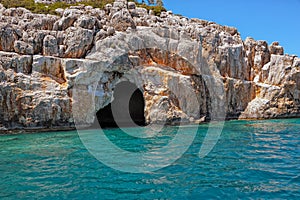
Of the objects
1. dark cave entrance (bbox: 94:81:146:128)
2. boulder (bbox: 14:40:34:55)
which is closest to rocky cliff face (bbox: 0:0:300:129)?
boulder (bbox: 14:40:34:55)

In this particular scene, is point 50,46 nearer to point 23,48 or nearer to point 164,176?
point 23,48

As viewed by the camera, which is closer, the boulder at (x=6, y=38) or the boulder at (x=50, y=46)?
the boulder at (x=6, y=38)

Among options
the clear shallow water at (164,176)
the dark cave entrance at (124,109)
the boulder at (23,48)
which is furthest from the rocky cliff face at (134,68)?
the clear shallow water at (164,176)

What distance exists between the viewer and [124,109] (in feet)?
101

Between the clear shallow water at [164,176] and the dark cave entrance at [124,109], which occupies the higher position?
the dark cave entrance at [124,109]

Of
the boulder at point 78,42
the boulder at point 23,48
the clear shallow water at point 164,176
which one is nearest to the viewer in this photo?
the clear shallow water at point 164,176

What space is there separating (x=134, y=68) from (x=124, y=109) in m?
7.28

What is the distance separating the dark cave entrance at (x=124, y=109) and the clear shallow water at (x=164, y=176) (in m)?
14.5

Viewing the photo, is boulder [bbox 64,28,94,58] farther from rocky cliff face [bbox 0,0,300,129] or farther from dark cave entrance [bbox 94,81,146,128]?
dark cave entrance [bbox 94,81,146,128]

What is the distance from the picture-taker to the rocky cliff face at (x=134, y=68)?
2138 cm

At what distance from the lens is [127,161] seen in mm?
11078

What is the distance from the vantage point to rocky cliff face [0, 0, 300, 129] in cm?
2138

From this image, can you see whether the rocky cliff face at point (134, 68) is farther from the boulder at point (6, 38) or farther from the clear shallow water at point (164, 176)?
the clear shallow water at point (164, 176)

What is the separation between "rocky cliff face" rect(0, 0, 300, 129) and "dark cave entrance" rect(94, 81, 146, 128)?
3186 millimetres
